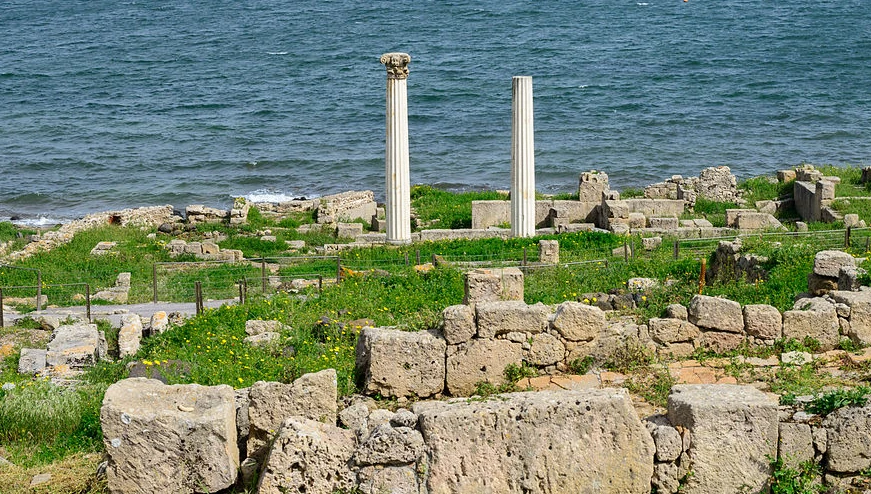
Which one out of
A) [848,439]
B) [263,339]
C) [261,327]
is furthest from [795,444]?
[261,327]

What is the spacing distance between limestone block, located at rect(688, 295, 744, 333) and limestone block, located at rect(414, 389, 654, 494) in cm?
363

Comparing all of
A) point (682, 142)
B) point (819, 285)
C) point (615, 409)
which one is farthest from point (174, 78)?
point (615, 409)

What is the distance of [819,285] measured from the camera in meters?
14.4

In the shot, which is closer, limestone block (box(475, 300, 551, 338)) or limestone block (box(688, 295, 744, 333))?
limestone block (box(475, 300, 551, 338))

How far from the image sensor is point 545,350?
11.5 metres

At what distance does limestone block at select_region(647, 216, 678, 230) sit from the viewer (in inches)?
1117

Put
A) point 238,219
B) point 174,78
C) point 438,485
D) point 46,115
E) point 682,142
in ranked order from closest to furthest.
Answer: point 438,485
point 238,219
point 682,142
point 46,115
point 174,78

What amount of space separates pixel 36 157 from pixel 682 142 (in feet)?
101

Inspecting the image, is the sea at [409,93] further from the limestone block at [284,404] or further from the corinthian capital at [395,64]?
the limestone block at [284,404]

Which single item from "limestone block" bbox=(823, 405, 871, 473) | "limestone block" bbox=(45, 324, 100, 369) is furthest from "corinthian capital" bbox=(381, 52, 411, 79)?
"limestone block" bbox=(823, 405, 871, 473)

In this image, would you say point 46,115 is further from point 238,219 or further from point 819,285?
point 819,285

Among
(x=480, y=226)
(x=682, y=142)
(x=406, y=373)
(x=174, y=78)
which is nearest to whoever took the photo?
(x=406, y=373)

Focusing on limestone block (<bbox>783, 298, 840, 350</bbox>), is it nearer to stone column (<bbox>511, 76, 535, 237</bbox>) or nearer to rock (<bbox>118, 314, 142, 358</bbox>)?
rock (<bbox>118, 314, 142, 358</bbox>)

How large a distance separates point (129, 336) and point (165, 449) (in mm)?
8923
